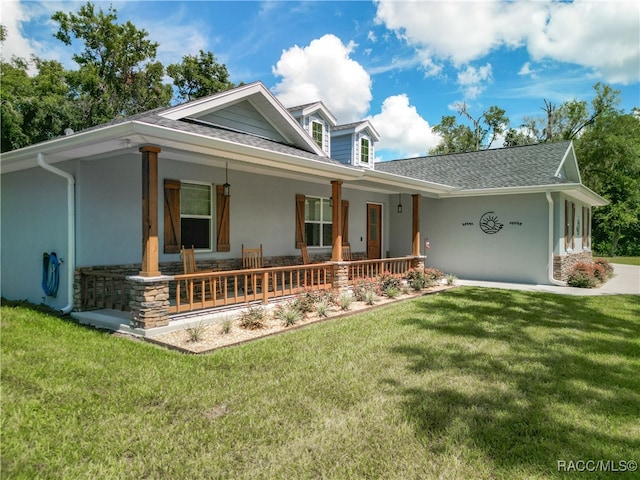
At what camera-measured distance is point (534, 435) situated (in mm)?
3201

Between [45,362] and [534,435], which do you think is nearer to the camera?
[534,435]

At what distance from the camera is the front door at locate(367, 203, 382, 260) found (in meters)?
14.0

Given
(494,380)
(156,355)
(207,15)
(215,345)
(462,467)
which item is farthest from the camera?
(207,15)

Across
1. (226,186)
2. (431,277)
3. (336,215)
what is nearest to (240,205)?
(226,186)

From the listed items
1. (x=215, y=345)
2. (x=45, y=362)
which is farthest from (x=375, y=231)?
(x=45, y=362)

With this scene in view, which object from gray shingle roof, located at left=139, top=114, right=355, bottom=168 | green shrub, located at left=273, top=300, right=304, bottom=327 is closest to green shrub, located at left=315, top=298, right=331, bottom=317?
green shrub, located at left=273, top=300, right=304, bottom=327

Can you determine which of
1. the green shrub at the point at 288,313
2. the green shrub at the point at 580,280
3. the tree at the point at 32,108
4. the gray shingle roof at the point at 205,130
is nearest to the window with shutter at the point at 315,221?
the gray shingle roof at the point at 205,130

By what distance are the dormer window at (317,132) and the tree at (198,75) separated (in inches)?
628

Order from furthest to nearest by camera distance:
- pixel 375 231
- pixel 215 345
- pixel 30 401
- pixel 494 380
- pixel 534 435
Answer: pixel 375 231 < pixel 215 345 < pixel 494 380 < pixel 30 401 < pixel 534 435

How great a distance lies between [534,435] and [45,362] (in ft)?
16.7

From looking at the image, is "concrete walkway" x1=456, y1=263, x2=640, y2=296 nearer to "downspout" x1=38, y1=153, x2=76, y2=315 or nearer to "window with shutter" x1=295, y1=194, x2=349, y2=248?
"window with shutter" x1=295, y1=194, x2=349, y2=248

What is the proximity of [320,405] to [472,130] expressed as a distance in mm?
37202

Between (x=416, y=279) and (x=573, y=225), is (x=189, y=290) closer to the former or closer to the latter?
(x=416, y=279)

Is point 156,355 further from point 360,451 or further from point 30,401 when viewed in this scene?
point 360,451
